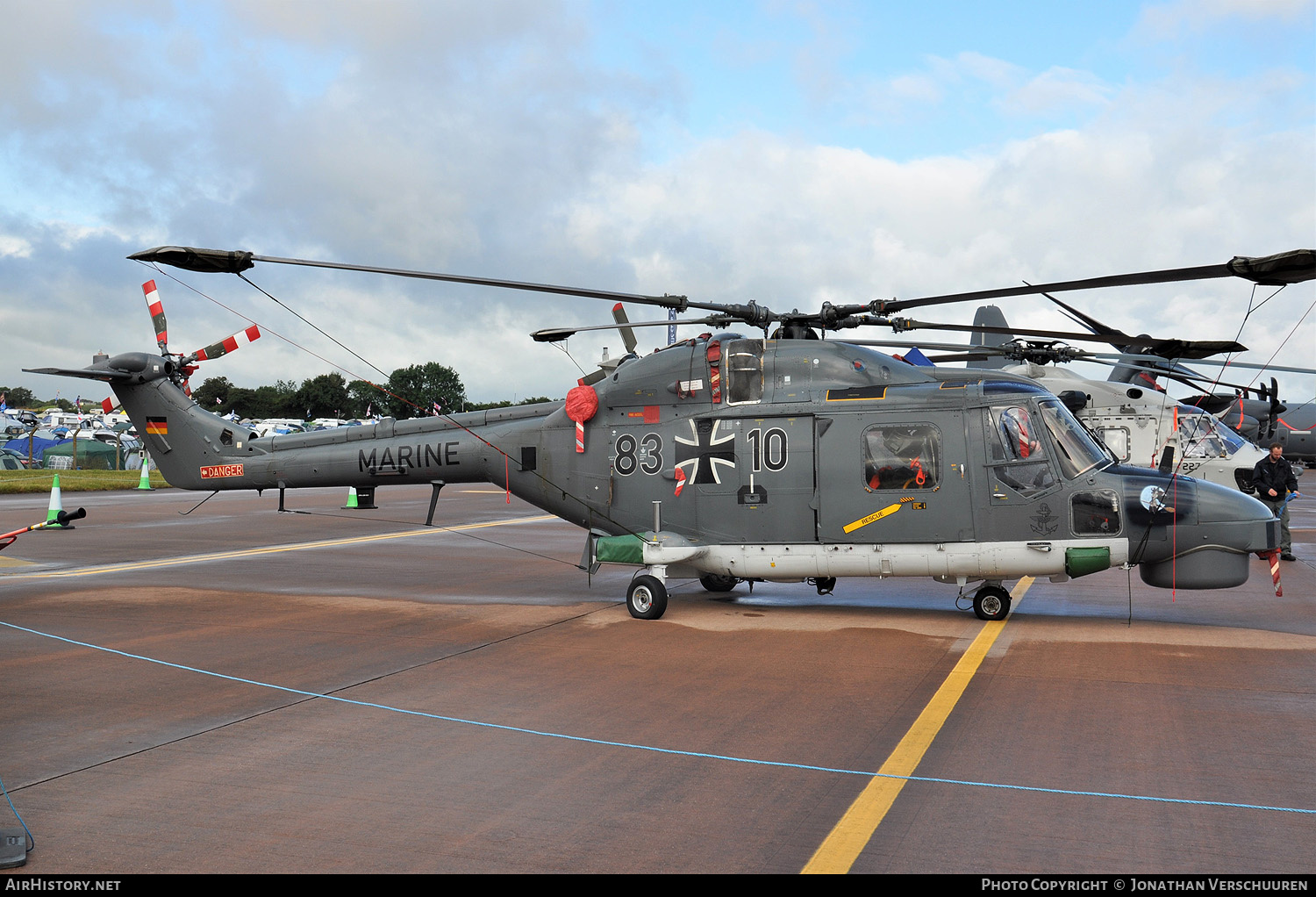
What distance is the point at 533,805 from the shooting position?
4.93 metres

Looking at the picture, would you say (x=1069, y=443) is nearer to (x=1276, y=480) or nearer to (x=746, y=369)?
(x=746, y=369)

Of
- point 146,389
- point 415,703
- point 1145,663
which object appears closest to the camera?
point 415,703

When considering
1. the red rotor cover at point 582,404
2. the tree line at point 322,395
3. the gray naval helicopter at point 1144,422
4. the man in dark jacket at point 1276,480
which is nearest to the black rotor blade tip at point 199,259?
the red rotor cover at point 582,404

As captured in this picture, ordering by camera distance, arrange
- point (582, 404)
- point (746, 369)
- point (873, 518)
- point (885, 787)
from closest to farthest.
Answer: point (885, 787)
point (873, 518)
point (746, 369)
point (582, 404)

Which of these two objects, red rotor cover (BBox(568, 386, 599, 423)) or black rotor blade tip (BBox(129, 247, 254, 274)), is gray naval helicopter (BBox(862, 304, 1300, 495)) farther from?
black rotor blade tip (BBox(129, 247, 254, 274))

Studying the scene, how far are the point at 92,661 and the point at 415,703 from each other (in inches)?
141

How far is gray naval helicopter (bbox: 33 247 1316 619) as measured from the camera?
9.51 m

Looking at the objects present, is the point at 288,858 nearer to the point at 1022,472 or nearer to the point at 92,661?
the point at 92,661

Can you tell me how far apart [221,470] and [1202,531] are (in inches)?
540

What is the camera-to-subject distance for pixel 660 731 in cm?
629

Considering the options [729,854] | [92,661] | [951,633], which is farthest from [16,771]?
[951,633]

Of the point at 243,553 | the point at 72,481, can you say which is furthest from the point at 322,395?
the point at 243,553

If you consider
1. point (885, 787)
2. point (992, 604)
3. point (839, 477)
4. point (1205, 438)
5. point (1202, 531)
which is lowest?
point (885, 787)

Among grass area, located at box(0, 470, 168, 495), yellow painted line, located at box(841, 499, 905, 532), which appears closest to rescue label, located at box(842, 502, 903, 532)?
yellow painted line, located at box(841, 499, 905, 532)
